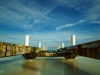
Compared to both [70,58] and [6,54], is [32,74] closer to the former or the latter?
[6,54]

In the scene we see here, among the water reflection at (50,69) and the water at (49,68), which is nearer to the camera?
the water reflection at (50,69)

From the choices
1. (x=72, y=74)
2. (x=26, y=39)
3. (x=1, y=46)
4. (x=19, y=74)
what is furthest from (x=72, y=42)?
(x=1, y=46)

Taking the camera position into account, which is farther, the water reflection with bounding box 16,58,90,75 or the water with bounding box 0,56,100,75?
the water with bounding box 0,56,100,75

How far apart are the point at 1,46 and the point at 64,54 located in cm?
1335

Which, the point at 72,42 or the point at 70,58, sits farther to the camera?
the point at 70,58

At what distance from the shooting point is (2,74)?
7.39 meters

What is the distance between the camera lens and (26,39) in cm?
1323

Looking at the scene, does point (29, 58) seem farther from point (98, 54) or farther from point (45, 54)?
point (98, 54)

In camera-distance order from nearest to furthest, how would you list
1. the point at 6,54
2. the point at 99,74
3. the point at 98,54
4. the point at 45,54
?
the point at 98,54, the point at 6,54, the point at 99,74, the point at 45,54

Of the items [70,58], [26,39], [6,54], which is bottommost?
A: [70,58]

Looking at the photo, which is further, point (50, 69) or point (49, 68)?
point (49, 68)

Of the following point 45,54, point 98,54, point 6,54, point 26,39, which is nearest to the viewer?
point 98,54

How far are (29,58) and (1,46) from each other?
1249cm

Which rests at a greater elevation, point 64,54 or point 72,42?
point 72,42
